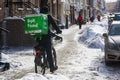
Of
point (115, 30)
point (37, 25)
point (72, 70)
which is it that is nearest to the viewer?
point (37, 25)

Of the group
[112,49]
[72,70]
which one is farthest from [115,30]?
[72,70]

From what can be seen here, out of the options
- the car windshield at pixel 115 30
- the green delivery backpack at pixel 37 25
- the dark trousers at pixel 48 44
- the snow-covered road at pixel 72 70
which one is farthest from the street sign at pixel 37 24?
the car windshield at pixel 115 30

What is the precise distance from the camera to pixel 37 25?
35.3 ft

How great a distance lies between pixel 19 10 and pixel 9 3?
7.46ft

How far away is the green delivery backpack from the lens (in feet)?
34.8

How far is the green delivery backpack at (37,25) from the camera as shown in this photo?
10609mm

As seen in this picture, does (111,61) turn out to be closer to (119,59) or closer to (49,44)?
(119,59)

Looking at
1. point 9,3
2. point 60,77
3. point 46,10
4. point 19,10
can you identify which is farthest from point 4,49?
point 60,77

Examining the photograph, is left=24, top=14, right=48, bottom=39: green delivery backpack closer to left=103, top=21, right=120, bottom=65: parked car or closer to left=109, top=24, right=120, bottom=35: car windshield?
left=103, top=21, right=120, bottom=65: parked car

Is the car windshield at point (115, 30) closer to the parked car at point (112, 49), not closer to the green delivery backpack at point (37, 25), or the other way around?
the parked car at point (112, 49)

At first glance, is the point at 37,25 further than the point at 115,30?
No

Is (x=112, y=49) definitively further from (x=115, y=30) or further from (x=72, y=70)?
(x=115, y=30)

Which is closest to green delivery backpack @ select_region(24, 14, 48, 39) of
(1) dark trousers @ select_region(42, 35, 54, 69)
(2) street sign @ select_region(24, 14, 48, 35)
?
(2) street sign @ select_region(24, 14, 48, 35)

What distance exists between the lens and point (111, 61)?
1312 centimetres
